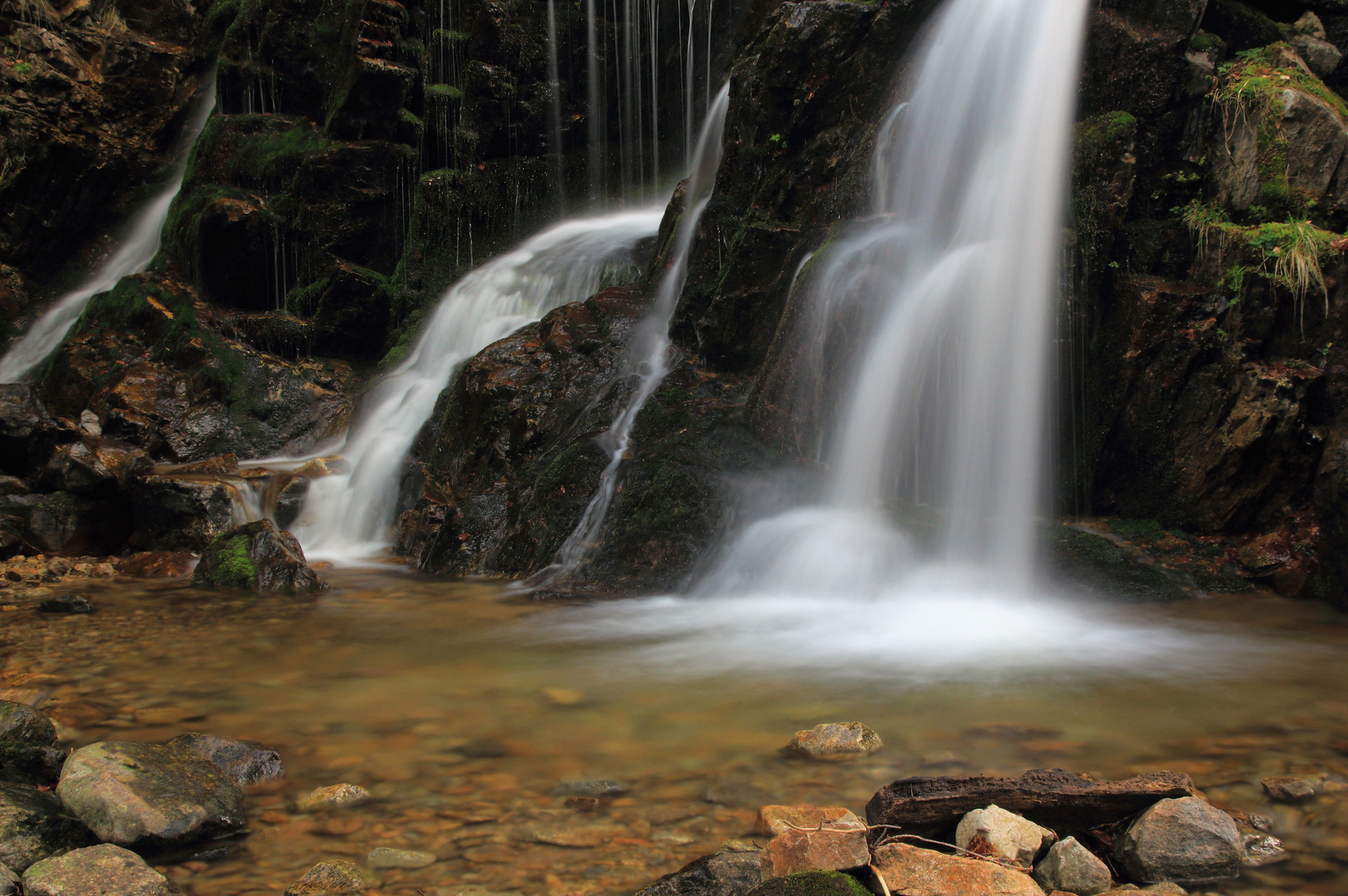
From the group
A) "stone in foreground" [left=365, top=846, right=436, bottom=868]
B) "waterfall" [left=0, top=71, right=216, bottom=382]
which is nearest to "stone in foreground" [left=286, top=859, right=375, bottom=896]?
"stone in foreground" [left=365, top=846, right=436, bottom=868]

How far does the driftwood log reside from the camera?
265cm

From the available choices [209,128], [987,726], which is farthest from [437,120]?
[987,726]

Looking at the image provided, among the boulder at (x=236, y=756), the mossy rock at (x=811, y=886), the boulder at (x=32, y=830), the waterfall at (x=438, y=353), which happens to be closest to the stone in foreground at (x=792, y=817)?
the mossy rock at (x=811, y=886)

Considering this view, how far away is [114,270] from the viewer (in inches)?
697

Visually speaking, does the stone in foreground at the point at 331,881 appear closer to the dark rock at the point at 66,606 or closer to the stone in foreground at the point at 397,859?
the stone in foreground at the point at 397,859

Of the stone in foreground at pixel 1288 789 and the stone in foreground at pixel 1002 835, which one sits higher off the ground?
the stone in foreground at pixel 1002 835

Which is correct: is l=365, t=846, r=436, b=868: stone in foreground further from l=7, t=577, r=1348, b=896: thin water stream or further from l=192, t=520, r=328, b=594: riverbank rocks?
l=192, t=520, r=328, b=594: riverbank rocks

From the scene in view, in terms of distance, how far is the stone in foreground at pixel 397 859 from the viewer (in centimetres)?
270

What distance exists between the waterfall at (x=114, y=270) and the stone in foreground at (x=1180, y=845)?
59.4ft

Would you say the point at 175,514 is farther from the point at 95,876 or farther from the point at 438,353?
the point at 95,876

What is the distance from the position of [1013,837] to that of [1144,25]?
7.31 meters

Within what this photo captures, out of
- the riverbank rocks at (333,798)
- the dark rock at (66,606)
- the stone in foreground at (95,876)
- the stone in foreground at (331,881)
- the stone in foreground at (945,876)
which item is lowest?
the dark rock at (66,606)

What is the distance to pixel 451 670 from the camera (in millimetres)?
4980

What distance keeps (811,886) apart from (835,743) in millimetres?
1431
